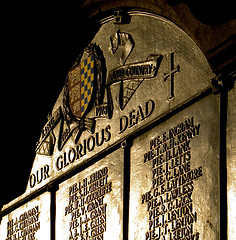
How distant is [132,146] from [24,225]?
6.30 ft

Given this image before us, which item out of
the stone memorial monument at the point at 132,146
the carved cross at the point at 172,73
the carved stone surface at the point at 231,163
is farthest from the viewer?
the carved cross at the point at 172,73

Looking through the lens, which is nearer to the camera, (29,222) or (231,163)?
(231,163)

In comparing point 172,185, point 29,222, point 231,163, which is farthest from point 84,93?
point 231,163

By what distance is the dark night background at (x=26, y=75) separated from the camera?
8.63m

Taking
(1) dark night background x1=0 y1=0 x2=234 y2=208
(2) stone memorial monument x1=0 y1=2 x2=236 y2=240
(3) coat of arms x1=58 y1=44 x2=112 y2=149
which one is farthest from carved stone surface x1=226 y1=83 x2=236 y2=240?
(1) dark night background x1=0 y1=0 x2=234 y2=208

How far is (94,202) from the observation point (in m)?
7.42

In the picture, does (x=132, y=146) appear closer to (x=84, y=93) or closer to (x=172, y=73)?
(x=172, y=73)

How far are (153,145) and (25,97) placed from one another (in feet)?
8.02

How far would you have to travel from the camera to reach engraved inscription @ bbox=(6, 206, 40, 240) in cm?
833

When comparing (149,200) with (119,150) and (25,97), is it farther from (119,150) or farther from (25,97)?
(25,97)

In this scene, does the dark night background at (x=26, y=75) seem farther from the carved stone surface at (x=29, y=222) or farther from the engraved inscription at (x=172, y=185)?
the engraved inscription at (x=172, y=185)

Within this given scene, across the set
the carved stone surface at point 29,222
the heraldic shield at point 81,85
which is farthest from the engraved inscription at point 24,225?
the heraldic shield at point 81,85

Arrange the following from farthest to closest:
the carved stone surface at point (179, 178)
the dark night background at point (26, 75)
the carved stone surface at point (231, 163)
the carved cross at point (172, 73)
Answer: the dark night background at point (26, 75) → the carved cross at point (172, 73) → the carved stone surface at point (179, 178) → the carved stone surface at point (231, 163)

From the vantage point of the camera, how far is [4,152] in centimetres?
890
